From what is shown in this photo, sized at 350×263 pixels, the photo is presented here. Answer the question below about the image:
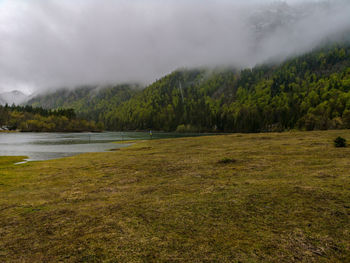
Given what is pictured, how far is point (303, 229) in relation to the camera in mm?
7039

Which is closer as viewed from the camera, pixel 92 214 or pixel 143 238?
pixel 143 238

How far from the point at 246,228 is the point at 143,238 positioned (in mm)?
3532

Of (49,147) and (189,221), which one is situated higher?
(189,221)

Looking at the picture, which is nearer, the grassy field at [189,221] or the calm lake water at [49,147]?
the grassy field at [189,221]

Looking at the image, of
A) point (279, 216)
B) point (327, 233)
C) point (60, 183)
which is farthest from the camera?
point (60, 183)

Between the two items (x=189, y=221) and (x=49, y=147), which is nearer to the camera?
(x=189, y=221)

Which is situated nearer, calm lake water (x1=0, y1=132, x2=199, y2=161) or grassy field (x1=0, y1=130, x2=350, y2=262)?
grassy field (x1=0, y1=130, x2=350, y2=262)

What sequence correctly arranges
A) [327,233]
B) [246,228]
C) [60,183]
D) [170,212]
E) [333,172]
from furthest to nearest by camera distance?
1. [60,183]
2. [333,172]
3. [170,212]
4. [246,228]
5. [327,233]

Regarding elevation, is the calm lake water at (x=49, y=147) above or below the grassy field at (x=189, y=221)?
below

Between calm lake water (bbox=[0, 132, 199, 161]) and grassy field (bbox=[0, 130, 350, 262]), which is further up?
grassy field (bbox=[0, 130, 350, 262])

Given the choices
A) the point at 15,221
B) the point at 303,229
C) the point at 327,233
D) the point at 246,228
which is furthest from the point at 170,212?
the point at 15,221

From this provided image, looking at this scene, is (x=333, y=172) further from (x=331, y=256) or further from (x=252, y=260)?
(x=252, y=260)

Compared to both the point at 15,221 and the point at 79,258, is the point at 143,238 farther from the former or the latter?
the point at 15,221

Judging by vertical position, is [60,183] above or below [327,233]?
below
